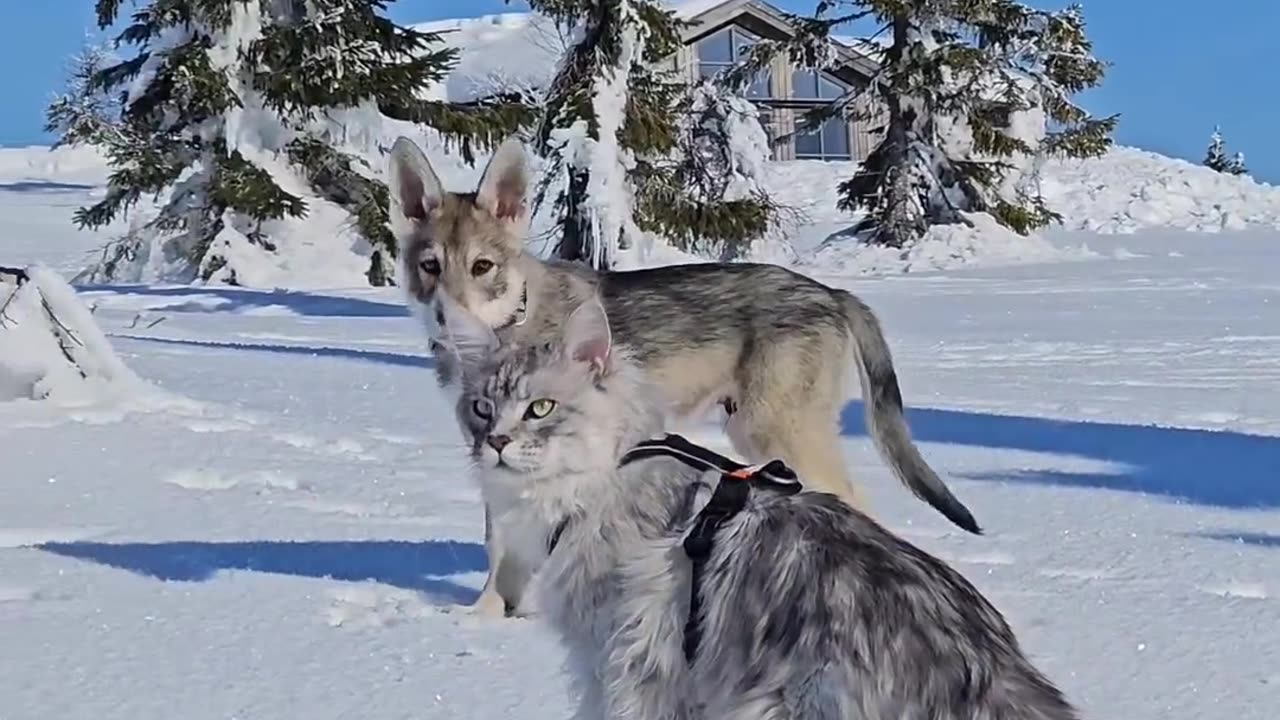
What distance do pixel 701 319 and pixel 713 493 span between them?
253cm

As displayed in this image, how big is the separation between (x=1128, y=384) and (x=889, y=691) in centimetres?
848

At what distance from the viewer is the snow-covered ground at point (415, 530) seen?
159 inches

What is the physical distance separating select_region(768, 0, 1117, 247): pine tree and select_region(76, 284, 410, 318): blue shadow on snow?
1221 centimetres

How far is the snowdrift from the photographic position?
27.0 ft

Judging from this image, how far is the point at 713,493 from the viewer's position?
3074 millimetres

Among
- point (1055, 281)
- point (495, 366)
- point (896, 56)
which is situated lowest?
point (1055, 281)

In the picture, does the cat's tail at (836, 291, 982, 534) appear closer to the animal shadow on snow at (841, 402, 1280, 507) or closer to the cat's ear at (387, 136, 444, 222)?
the cat's ear at (387, 136, 444, 222)

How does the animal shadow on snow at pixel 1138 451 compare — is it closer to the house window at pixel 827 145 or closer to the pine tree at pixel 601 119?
the pine tree at pixel 601 119

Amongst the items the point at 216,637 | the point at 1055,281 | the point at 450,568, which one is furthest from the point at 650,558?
the point at 1055,281

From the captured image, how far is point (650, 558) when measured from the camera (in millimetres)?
3064

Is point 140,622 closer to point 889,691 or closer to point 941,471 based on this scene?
point 889,691

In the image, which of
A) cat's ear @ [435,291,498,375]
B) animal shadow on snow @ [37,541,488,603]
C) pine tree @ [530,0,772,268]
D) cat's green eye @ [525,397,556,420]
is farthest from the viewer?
pine tree @ [530,0,772,268]

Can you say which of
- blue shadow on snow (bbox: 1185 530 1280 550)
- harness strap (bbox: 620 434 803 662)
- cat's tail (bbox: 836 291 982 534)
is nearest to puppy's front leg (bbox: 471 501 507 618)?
cat's tail (bbox: 836 291 982 534)

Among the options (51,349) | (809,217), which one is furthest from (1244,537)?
(809,217)
